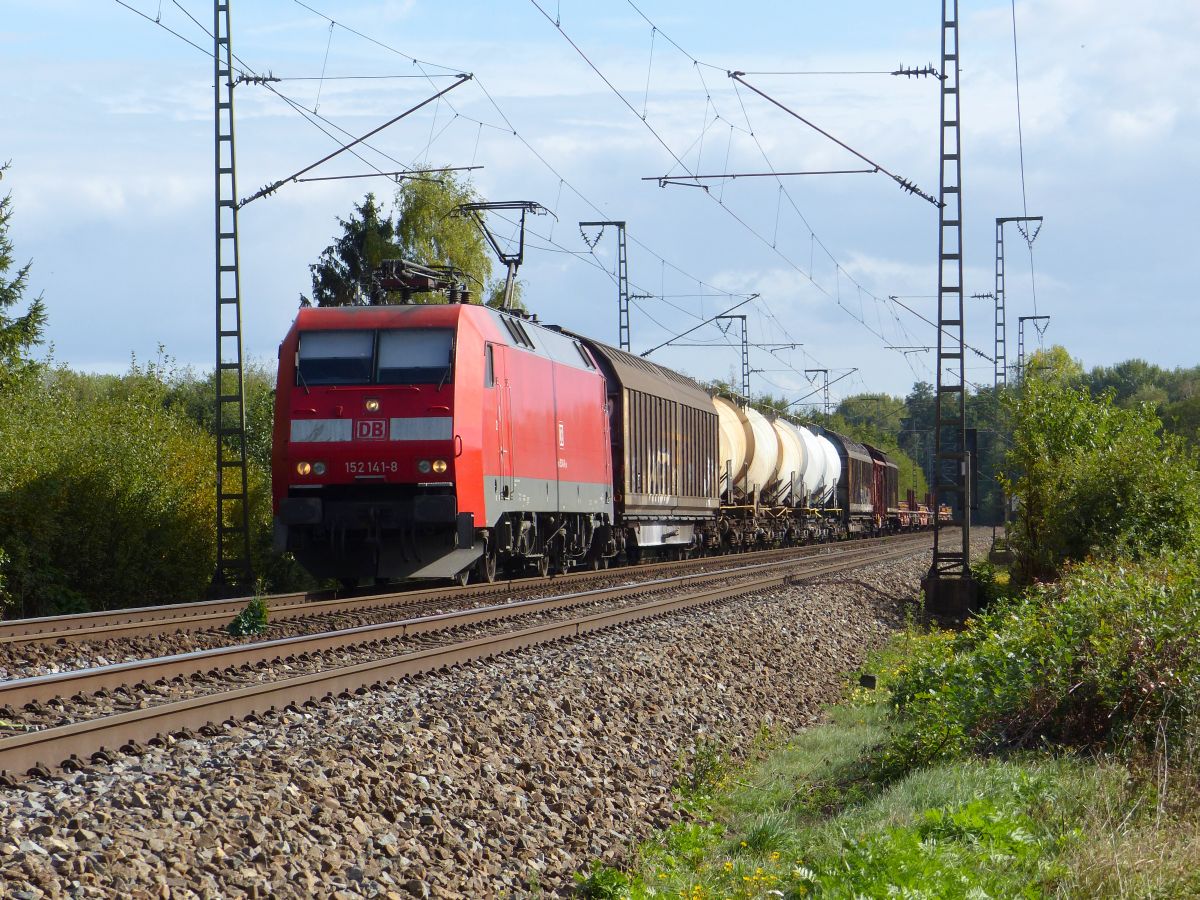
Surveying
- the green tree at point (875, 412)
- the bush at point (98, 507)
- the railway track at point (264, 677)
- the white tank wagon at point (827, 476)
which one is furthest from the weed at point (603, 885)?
the green tree at point (875, 412)

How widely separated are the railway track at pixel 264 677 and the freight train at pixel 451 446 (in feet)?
6.76

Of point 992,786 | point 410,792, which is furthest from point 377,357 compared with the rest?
point 992,786

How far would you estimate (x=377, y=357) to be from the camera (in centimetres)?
1606

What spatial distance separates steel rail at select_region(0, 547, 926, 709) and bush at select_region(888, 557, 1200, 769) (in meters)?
4.73

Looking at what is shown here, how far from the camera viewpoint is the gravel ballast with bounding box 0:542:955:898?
16.9 feet

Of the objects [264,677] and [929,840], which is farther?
[264,677]

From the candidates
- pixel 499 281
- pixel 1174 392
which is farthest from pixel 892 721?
pixel 1174 392

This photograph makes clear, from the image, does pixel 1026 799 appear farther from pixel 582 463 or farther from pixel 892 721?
pixel 582 463

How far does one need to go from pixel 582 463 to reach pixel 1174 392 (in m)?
110

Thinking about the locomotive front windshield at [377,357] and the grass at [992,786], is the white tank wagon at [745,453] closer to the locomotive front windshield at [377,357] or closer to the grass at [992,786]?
the locomotive front windshield at [377,357]

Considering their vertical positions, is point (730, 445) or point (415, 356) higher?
point (415, 356)

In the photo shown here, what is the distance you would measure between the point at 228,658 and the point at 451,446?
5.99m

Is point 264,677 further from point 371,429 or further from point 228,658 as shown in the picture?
point 371,429

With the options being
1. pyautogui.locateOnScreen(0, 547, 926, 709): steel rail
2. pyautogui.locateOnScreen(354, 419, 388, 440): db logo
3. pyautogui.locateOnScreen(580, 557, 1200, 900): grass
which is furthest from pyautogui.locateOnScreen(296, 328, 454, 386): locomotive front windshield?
pyautogui.locateOnScreen(580, 557, 1200, 900): grass
